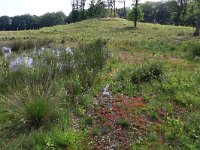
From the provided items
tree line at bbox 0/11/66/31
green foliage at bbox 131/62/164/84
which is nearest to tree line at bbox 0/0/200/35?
tree line at bbox 0/11/66/31

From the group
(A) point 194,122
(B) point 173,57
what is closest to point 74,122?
(A) point 194,122

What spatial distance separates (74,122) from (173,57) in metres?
10.9

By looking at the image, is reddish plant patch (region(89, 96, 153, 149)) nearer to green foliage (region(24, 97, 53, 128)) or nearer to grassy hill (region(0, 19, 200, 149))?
grassy hill (region(0, 19, 200, 149))

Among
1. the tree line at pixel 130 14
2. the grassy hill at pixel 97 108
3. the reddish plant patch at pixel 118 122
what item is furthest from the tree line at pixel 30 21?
the reddish plant patch at pixel 118 122

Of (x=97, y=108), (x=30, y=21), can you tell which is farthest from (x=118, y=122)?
(x=30, y=21)

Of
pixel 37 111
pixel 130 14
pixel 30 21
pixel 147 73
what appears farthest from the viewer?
pixel 30 21

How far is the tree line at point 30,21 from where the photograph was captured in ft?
357

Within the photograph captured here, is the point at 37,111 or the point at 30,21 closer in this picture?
the point at 37,111

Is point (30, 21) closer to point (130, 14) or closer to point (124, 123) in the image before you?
point (130, 14)

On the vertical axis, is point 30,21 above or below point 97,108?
above

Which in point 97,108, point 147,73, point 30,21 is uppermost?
point 30,21

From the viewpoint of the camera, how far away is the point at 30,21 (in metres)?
113

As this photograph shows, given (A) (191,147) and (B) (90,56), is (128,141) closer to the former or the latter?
(A) (191,147)

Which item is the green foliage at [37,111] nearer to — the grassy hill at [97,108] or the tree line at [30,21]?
the grassy hill at [97,108]
